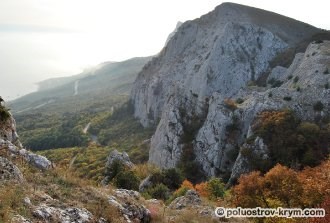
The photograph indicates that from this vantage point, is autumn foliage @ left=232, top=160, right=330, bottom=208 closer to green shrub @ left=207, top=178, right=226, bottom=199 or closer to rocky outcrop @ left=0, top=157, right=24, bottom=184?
green shrub @ left=207, top=178, right=226, bottom=199

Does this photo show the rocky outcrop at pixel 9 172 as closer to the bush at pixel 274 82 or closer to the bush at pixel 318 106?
the bush at pixel 318 106

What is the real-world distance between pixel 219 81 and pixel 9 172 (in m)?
96.8

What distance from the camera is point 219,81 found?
116 m

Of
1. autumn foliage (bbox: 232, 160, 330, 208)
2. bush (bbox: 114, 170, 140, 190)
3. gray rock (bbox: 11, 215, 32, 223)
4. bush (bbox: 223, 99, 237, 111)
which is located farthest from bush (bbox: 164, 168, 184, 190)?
gray rock (bbox: 11, 215, 32, 223)

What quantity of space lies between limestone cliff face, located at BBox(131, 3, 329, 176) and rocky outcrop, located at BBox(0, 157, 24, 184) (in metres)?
56.5

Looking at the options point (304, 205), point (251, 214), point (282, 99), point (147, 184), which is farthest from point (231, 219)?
point (282, 99)

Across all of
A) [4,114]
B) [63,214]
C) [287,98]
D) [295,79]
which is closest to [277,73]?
[295,79]

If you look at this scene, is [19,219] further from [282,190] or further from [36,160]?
[282,190]

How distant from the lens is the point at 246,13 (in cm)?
13812

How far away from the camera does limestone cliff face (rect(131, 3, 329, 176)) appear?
7925cm

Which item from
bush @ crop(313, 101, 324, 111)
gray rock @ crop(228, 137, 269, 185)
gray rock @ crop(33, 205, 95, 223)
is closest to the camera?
gray rock @ crop(33, 205, 95, 223)

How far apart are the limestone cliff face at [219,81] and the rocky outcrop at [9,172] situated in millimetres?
56490

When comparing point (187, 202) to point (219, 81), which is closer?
point (187, 202)

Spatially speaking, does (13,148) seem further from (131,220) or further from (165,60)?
(165,60)
